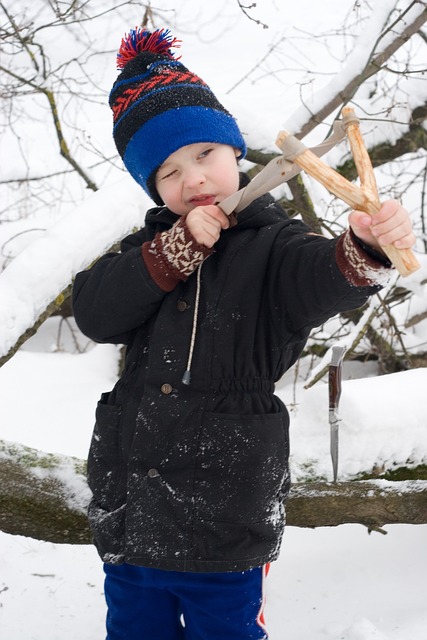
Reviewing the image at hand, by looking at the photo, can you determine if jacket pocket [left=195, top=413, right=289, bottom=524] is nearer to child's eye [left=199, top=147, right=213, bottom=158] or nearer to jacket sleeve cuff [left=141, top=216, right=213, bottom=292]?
jacket sleeve cuff [left=141, top=216, right=213, bottom=292]

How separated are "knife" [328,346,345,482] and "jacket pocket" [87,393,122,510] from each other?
1.85 feet

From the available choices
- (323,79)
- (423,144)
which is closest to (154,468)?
(423,144)

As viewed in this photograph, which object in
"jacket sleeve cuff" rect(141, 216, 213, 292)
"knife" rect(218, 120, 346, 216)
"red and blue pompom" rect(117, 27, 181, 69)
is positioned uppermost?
"red and blue pompom" rect(117, 27, 181, 69)

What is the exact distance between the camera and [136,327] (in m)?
1.60

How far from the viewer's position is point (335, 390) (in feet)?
6.15

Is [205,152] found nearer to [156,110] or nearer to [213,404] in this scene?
[156,110]

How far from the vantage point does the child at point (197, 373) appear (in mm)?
1456

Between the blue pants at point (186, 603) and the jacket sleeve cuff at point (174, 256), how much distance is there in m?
0.62

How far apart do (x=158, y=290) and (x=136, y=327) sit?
151 millimetres

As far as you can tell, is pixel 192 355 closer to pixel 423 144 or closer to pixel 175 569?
pixel 175 569

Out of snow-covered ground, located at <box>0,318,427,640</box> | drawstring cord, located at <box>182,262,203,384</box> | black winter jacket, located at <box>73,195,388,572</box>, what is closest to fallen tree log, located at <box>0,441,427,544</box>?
snow-covered ground, located at <box>0,318,427,640</box>

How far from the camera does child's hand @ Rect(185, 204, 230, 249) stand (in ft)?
4.65

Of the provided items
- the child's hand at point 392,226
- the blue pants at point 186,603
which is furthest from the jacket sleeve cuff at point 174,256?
the blue pants at point 186,603

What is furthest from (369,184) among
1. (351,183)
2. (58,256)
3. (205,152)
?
(58,256)
